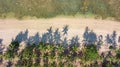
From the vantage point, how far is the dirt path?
34406 mm

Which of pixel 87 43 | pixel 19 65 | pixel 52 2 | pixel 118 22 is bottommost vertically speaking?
pixel 19 65

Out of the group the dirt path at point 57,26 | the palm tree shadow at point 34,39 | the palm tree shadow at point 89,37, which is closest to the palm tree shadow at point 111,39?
→ the dirt path at point 57,26

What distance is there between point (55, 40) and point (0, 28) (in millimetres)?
6182

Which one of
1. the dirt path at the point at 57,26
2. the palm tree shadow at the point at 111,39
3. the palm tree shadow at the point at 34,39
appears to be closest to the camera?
the palm tree shadow at the point at 34,39

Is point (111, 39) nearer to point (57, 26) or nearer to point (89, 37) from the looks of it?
point (89, 37)

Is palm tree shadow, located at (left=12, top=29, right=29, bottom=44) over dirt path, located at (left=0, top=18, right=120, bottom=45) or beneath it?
beneath

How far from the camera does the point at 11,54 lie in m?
33.0

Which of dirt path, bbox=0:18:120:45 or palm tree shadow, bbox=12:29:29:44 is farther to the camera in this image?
dirt path, bbox=0:18:120:45

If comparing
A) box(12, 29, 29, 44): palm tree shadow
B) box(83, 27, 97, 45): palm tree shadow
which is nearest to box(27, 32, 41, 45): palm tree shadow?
box(12, 29, 29, 44): palm tree shadow

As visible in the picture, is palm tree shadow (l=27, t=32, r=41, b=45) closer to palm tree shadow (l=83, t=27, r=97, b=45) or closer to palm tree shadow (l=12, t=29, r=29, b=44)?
palm tree shadow (l=12, t=29, r=29, b=44)

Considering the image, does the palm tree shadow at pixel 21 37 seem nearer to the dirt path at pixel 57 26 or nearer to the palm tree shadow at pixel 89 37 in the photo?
the dirt path at pixel 57 26

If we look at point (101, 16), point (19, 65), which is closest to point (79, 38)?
point (101, 16)

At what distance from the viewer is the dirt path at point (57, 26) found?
34.4 m

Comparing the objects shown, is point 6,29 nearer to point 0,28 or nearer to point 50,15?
point 0,28
